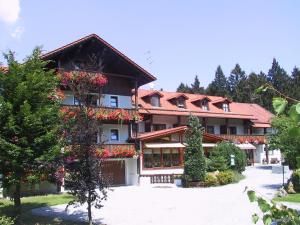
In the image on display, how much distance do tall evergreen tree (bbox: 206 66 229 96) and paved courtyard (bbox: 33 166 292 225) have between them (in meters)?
73.6

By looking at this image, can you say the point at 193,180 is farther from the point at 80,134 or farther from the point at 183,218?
the point at 80,134

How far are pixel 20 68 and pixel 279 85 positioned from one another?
94.2 meters

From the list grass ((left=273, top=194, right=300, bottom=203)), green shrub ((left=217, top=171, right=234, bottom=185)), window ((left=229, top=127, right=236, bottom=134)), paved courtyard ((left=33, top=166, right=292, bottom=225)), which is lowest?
paved courtyard ((left=33, top=166, right=292, bottom=225))

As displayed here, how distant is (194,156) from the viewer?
107 feet

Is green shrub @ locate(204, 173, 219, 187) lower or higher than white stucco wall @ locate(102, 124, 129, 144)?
lower

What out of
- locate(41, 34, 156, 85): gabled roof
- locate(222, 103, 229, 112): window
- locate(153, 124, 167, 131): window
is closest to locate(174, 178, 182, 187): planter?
locate(41, 34, 156, 85): gabled roof

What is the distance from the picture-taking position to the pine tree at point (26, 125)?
55.9ft

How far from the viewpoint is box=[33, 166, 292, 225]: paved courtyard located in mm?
17969

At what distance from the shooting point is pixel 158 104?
150ft

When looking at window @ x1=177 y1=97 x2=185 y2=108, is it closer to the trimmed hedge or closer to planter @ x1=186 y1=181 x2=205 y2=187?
the trimmed hedge

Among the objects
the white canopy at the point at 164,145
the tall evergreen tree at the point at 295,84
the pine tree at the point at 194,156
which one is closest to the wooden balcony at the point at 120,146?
the white canopy at the point at 164,145

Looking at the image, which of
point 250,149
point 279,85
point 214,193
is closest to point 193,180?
point 214,193

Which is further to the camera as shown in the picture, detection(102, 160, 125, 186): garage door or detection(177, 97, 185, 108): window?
detection(177, 97, 185, 108): window

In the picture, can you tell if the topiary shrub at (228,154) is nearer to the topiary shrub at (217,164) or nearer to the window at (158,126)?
the topiary shrub at (217,164)
